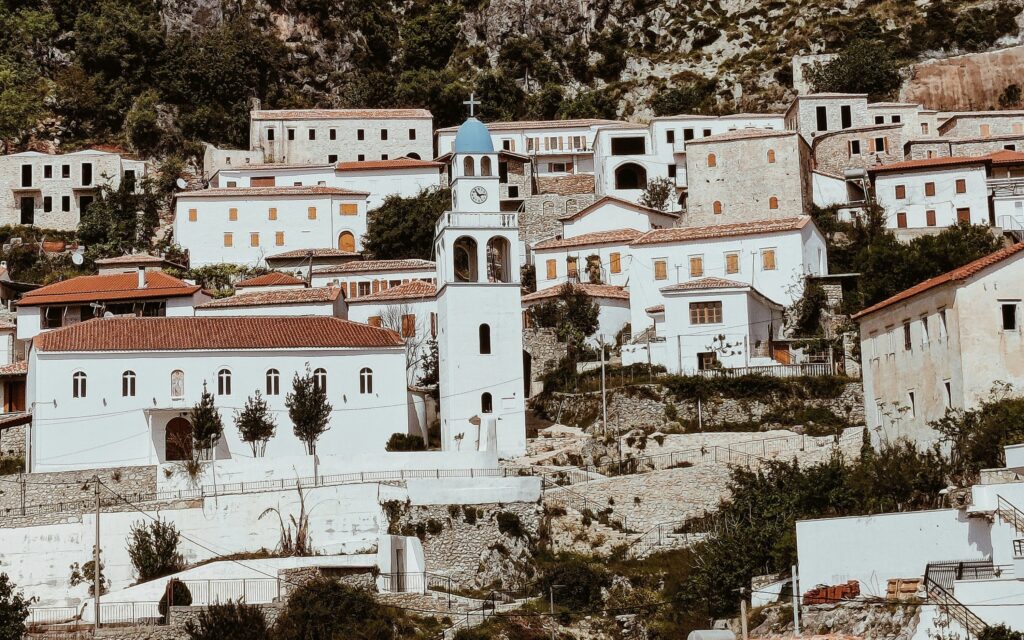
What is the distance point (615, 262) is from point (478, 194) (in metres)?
12.6

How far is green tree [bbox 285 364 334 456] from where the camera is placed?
172 feet

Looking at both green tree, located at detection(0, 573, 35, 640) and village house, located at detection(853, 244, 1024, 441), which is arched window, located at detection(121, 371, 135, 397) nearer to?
green tree, located at detection(0, 573, 35, 640)

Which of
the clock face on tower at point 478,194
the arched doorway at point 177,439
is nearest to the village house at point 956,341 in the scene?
the clock face on tower at point 478,194

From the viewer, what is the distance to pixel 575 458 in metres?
51.8

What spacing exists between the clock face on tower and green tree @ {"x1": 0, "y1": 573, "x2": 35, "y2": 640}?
23.3 metres

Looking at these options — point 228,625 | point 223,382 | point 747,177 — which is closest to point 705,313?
point 747,177

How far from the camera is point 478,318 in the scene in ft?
180

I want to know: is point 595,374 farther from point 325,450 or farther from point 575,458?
point 325,450

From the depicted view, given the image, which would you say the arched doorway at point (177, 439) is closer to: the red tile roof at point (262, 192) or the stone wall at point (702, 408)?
the stone wall at point (702, 408)

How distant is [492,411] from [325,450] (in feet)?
20.5

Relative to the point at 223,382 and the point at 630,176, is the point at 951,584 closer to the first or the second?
the point at 223,382

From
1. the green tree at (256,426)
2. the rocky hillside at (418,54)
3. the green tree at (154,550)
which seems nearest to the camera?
the green tree at (154,550)

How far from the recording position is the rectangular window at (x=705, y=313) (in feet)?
189

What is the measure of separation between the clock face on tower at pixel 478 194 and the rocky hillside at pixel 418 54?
38968mm
